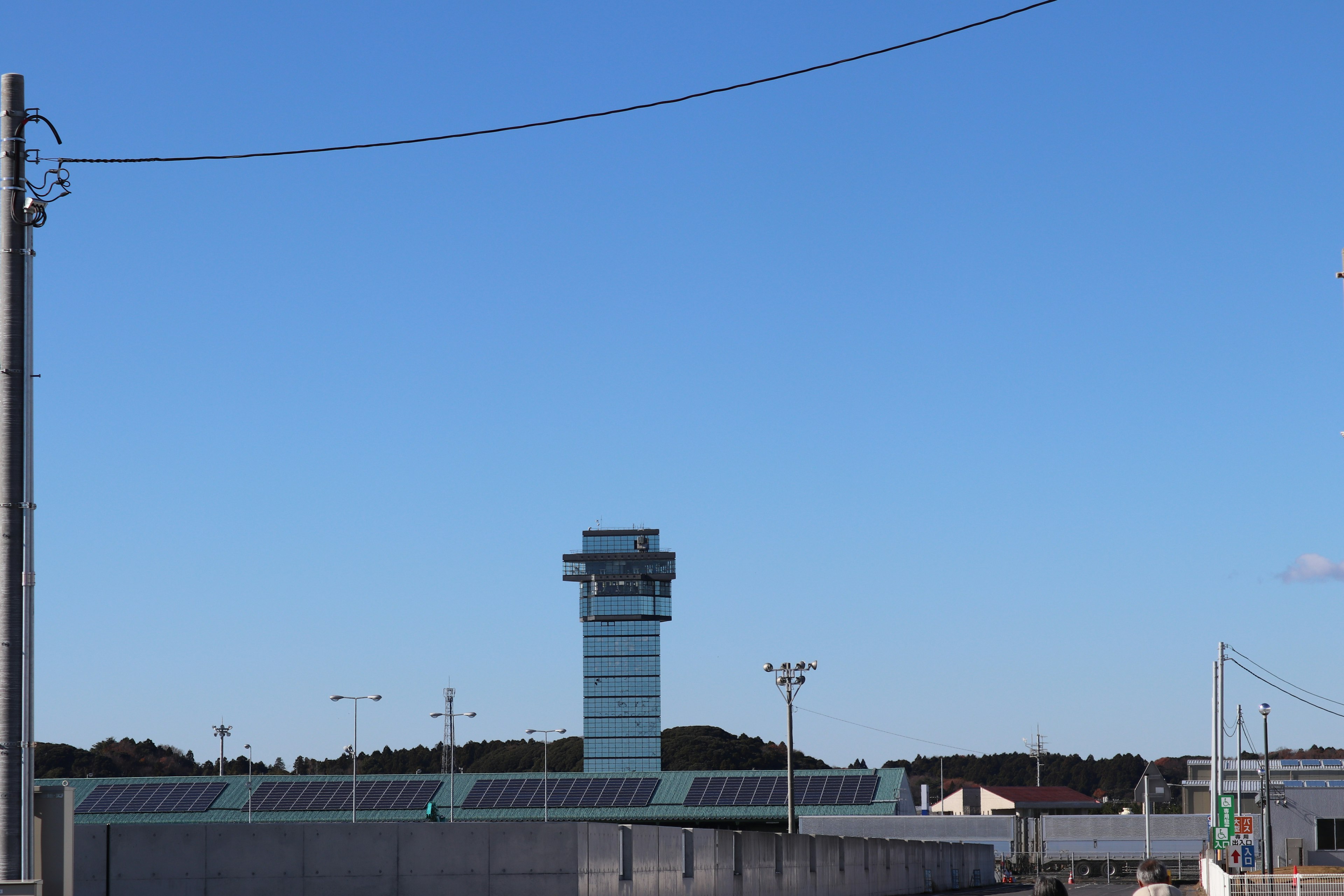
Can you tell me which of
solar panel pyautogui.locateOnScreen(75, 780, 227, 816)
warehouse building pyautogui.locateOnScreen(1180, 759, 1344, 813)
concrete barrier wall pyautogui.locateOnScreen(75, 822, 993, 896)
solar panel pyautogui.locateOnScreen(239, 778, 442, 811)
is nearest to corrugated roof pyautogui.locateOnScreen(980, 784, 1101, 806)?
warehouse building pyautogui.locateOnScreen(1180, 759, 1344, 813)

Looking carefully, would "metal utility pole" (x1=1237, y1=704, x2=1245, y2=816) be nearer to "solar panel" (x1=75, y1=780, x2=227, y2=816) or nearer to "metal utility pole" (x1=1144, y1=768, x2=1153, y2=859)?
"metal utility pole" (x1=1144, y1=768, x2=1153, y2=859)

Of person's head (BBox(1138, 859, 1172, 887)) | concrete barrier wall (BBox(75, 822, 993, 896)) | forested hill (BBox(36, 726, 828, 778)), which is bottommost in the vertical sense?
forested hill (BBox(36, 726, 828, 778))

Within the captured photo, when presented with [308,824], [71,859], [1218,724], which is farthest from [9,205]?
[1218,724]

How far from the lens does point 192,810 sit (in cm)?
9281

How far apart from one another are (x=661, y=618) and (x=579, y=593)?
9749mm

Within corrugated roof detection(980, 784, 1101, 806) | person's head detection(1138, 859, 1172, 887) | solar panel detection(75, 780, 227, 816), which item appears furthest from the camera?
corrugated roof detection(980, 784, 1101, 806)

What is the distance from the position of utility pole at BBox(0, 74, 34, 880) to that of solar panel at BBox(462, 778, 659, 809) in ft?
275

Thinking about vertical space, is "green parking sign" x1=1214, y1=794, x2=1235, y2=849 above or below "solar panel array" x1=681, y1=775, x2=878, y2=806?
above

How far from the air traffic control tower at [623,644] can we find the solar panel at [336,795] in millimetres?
65870

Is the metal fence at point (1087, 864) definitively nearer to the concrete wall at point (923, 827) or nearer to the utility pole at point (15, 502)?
the concrete wall at point (923, 827)

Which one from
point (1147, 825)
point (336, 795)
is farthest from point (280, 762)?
point (1147, 825)

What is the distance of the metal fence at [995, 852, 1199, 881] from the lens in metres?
77.5

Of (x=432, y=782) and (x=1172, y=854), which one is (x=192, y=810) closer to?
(x=432, y=782)

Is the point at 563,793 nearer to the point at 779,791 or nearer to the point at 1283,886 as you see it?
the point at 779,791
